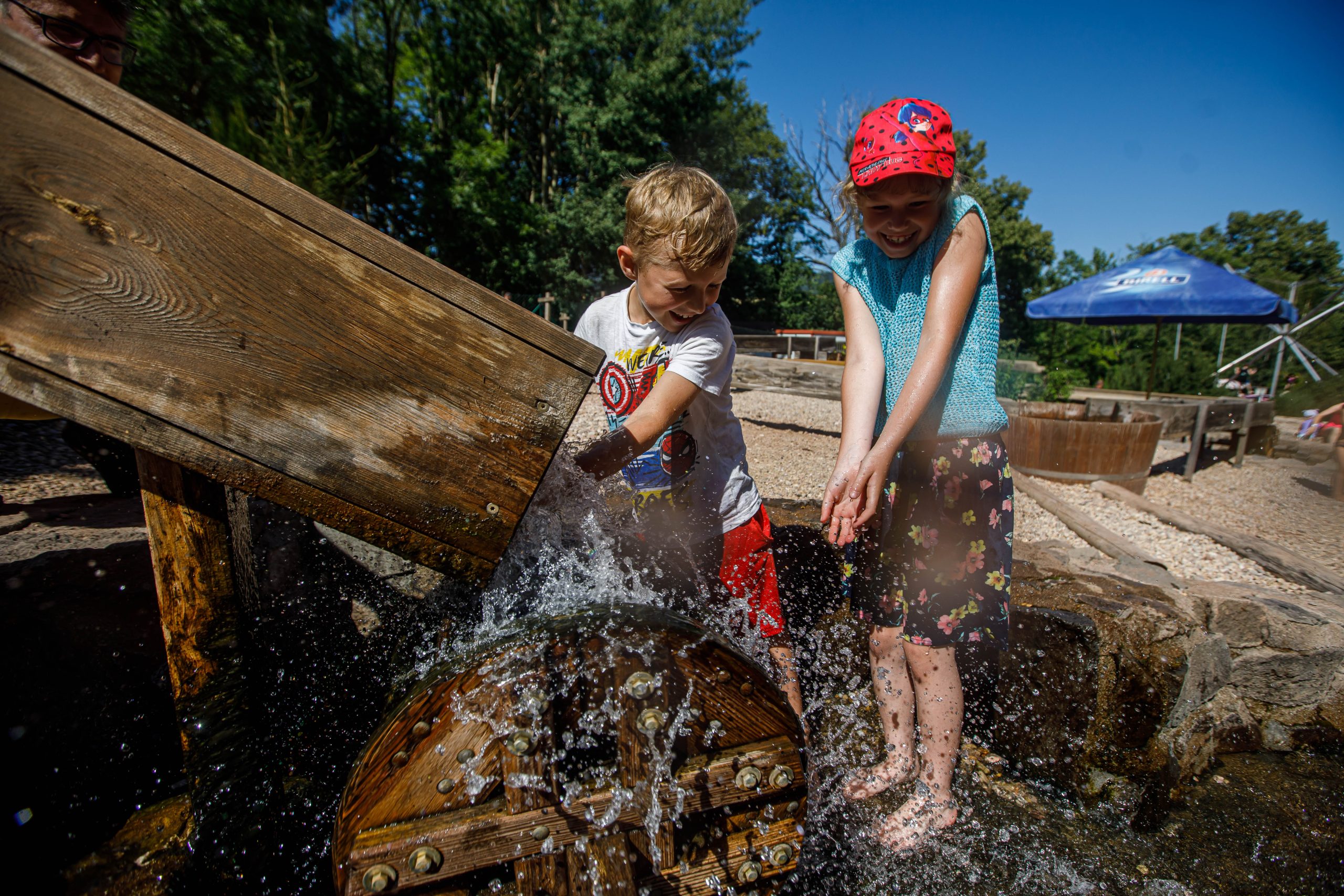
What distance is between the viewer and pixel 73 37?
5.26ft

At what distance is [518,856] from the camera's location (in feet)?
4.20

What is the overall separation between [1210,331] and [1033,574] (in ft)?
114

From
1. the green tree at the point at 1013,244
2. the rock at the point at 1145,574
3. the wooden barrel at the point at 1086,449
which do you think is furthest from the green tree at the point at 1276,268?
the rock at the point at 1145,574

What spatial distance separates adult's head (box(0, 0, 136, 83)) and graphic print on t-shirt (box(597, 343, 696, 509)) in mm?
1536

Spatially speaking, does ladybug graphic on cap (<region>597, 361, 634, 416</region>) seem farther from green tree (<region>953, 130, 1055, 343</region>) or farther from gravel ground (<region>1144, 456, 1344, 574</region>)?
green tree (<region>953, 130, 1055, 343</region>)

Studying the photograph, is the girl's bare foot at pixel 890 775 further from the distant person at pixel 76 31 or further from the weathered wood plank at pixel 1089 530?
the weathered wood plank at pixel 1089 530

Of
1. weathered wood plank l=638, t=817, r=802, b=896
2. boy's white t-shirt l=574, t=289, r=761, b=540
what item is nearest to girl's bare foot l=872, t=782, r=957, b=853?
weathered wood plank l=638, t=817, r=802, b=896

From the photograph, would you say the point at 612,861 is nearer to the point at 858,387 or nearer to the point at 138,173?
the point at 858,387

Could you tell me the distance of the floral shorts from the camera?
1806 mm

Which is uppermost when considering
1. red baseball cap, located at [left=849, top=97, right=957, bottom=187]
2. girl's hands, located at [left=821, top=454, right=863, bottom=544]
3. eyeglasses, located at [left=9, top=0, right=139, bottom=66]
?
eyeglasses, located at [left=9, top=0, right=139, bottom=66]

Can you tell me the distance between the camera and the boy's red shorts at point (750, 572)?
203cm

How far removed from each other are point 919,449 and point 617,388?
97 centimetres

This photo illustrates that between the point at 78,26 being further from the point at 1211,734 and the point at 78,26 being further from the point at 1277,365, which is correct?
the point at 1277,365

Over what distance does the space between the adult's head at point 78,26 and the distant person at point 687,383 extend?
4.83 ft
